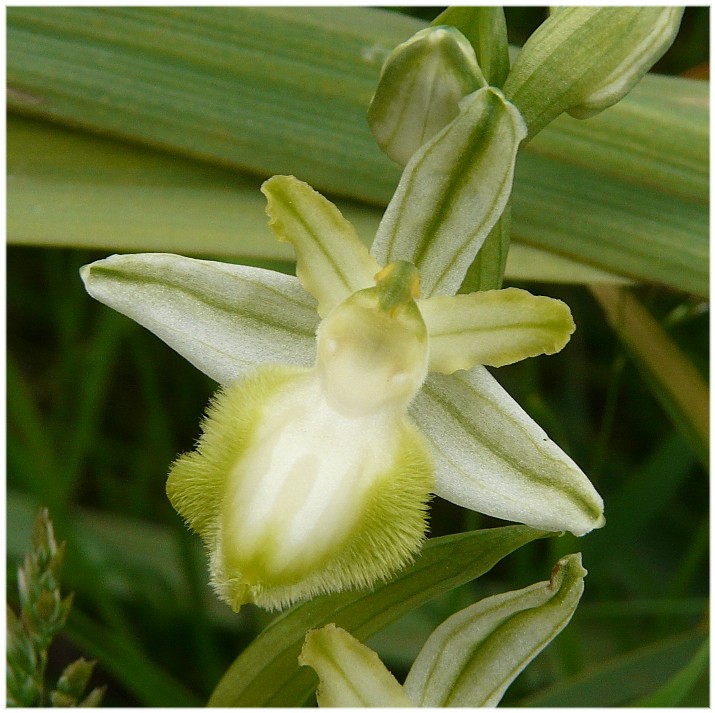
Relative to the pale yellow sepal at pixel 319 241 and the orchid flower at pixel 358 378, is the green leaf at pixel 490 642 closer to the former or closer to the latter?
the orchid flower at pixel 358 378

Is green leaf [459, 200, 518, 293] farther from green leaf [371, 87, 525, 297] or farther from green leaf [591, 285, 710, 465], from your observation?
green leaf [591, 285, 710, 465]

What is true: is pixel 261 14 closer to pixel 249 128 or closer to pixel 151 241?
pixel 249 128

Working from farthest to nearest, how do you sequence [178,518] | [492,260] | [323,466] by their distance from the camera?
[178,518]
[492,260]
[323,466]

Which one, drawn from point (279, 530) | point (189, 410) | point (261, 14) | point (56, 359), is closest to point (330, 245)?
point (279, 530)

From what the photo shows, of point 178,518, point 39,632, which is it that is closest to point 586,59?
point 39,632

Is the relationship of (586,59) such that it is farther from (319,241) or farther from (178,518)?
(178,518)

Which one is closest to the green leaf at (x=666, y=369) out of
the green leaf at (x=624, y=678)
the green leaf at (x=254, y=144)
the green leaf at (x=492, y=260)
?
the green leaf at (x=254, y=144)

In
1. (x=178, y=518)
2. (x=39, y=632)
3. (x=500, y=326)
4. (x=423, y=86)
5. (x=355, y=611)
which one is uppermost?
(x=423, y=86)
